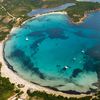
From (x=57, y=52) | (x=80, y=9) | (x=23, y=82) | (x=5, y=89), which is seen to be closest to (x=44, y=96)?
(x=23, y=82)

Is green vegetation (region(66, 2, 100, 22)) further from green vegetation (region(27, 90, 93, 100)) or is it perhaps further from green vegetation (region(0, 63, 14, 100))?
green vegetation (region(27, 90, 93, 100))

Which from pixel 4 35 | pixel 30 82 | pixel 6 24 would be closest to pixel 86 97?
pixel 30 82

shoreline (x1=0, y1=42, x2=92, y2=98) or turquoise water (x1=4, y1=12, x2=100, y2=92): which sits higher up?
turquoise water (x1=4, y1=12, x2=100, y2=92)

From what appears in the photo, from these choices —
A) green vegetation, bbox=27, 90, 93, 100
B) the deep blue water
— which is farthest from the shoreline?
the deep blue water

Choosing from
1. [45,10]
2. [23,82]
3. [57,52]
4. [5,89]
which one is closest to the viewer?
[5,89]

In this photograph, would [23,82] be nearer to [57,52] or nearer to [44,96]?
[44,96]

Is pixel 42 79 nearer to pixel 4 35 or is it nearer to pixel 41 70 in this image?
pixel 41 70
